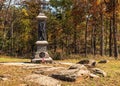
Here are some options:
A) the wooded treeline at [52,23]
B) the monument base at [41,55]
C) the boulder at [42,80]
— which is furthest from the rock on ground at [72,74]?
the wooded treeline at [52,23]

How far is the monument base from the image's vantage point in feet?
65.4

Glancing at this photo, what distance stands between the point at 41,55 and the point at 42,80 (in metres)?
8.48

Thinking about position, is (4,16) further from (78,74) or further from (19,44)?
(78,74)

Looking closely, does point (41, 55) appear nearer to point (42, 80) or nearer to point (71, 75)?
point (71, 75)

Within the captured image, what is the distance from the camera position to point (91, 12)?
1500 inches

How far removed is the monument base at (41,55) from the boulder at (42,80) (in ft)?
23.2

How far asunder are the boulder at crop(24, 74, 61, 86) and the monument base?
7.07m

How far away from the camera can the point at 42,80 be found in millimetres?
12023

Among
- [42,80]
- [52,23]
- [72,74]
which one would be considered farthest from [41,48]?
[52,23]

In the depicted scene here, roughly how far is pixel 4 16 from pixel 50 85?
3565cm

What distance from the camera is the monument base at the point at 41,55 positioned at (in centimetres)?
1992

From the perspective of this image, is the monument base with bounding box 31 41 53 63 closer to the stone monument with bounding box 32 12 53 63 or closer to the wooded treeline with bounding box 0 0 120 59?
the stone monument with bounding box 32 12 53 63

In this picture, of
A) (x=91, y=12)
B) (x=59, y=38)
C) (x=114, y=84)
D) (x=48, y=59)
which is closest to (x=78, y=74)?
(x=114, y=84)

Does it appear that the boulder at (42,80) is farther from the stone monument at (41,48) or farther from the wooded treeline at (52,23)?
the wooded treeline at (52,23)
